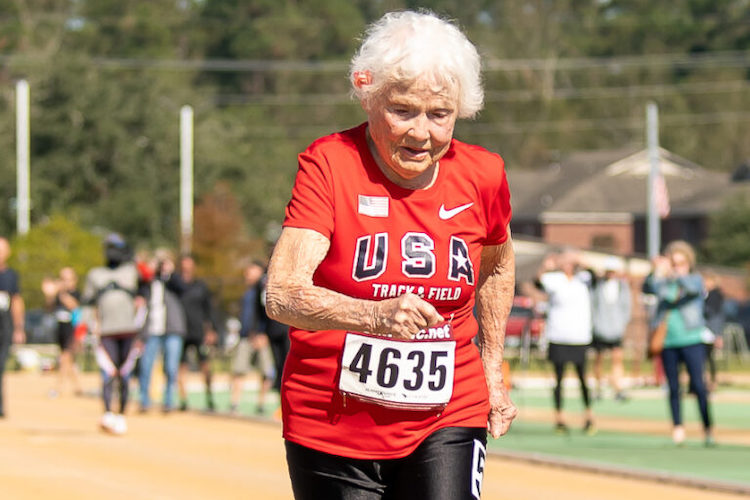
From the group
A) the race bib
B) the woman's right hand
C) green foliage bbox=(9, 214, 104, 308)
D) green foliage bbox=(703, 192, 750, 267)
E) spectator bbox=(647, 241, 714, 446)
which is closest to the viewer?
the woman's right hand

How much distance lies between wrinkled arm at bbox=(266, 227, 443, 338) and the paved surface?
6.79 m

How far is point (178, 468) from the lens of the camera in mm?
13008

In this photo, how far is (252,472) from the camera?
12766 mm

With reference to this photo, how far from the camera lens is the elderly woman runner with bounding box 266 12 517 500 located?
4.48m

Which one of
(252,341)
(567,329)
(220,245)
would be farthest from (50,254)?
(567,329)

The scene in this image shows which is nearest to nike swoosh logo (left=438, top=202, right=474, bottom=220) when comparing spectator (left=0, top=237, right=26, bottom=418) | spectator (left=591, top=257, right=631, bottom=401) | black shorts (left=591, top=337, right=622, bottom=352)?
spectator (left=0, top=237, right=26, bottom=418)

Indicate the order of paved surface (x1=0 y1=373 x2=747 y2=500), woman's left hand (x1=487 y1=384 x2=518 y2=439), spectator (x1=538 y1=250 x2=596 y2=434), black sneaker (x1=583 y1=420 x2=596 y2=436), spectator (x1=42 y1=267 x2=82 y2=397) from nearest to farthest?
1. woman's left hand (x1=487 y1=384 x2=518 y2=439)
2. paved surface (x1=0 y1=373 x2=747 y2=500)
3. spectator (x1=538 y1=250 x2=596 y2=434)
4. black sneaker (x1=583 y1=420 x2=596 y2=436)
5. spectator (x1=42 y1=267 x2=82 y2=397)

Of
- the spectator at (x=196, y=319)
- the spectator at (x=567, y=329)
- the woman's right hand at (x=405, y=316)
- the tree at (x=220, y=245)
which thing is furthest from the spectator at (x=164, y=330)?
the tree at (x=220, y=245)

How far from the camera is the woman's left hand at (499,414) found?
4941mm

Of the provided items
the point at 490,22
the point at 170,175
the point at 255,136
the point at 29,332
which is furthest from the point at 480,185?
the point at 490,22

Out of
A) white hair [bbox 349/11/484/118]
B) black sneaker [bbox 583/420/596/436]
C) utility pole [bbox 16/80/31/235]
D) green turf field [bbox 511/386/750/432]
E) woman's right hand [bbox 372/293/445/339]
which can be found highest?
utility pole [bbox 16/80/31/235]

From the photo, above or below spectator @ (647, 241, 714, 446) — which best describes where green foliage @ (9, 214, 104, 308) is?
above

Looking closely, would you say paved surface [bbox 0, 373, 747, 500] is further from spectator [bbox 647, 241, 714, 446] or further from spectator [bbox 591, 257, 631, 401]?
spectator [bbox 591, 257, 631, 401]

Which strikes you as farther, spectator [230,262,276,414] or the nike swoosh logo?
spectator [230,262,276,414]
